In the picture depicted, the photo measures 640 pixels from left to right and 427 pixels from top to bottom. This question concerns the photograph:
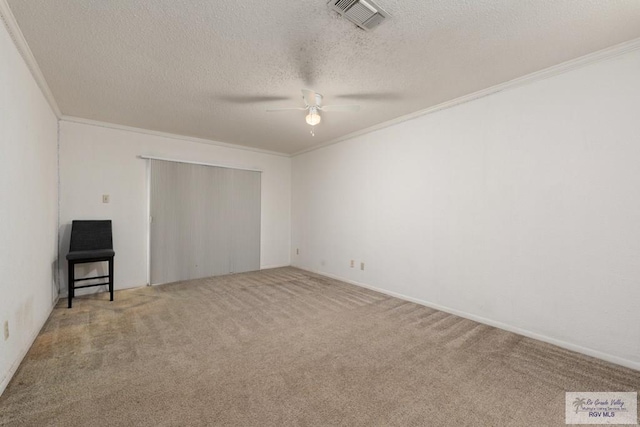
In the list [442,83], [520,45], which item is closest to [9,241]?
[442,83]

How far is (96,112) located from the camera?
3.58 m

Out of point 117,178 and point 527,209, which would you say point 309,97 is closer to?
point 527,209

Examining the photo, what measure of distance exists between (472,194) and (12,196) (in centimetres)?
403

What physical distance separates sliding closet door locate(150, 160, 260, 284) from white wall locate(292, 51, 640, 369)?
2469mm

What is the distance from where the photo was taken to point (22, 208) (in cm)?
220

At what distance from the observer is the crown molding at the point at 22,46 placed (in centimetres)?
176

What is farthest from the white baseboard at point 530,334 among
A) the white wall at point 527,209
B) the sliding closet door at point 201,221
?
the sliding closet door at point 201,221

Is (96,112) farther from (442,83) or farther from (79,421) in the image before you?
(442,83)

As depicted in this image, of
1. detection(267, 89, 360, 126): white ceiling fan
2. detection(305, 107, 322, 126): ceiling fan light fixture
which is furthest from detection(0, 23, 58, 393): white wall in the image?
detection(305, 107, 322, 126): ceiling fan light fixture

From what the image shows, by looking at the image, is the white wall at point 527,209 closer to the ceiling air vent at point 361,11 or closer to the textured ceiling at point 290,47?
the textured ceiling at point 290,47

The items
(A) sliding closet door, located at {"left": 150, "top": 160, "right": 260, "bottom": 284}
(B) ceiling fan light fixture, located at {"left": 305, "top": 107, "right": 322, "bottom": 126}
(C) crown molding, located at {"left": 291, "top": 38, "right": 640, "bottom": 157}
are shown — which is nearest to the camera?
(C) crown molding, located at {"left": 291, "top": 38, "right": 640, "bottom": 157}

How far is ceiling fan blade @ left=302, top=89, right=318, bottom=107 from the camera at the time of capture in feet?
9.00

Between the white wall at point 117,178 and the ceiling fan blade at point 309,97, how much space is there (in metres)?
2.74

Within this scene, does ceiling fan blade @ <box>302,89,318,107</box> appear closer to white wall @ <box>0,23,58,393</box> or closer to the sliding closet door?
white wall @ <box>0,23,58,393</box>
